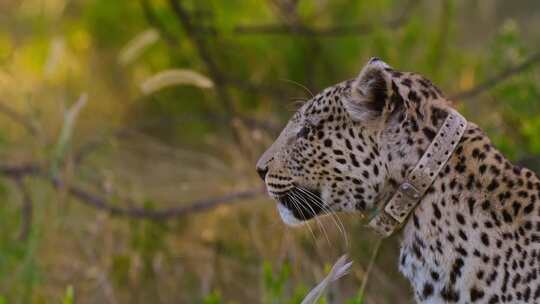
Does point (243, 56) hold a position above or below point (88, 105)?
above

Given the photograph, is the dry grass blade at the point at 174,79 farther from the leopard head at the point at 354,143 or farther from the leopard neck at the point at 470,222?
the leopard neck at the point at 470,222

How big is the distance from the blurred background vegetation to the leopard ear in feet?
4.56

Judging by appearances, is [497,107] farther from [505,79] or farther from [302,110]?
[302,110]

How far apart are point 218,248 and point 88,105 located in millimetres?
2775

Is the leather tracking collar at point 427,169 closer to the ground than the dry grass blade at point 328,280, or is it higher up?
higher up

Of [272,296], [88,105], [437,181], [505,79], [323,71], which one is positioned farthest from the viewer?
[88,105]

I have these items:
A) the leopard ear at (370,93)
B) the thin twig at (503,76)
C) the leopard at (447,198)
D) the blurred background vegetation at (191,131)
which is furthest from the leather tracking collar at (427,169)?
Answer: the thin twig at (503,76)

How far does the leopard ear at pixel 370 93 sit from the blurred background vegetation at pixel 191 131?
1.39 metres

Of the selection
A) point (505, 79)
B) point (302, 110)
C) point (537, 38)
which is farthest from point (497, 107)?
point (302, 110)

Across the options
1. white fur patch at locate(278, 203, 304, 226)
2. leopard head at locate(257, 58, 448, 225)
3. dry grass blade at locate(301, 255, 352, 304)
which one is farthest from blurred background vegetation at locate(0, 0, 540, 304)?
dry grass blade at locate(301, 255, 352, 304)

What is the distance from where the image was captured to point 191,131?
8633 mm

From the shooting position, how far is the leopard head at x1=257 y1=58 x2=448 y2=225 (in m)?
3.23

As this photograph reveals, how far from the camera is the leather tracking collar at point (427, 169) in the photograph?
3.16m

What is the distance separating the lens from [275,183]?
361 cm
